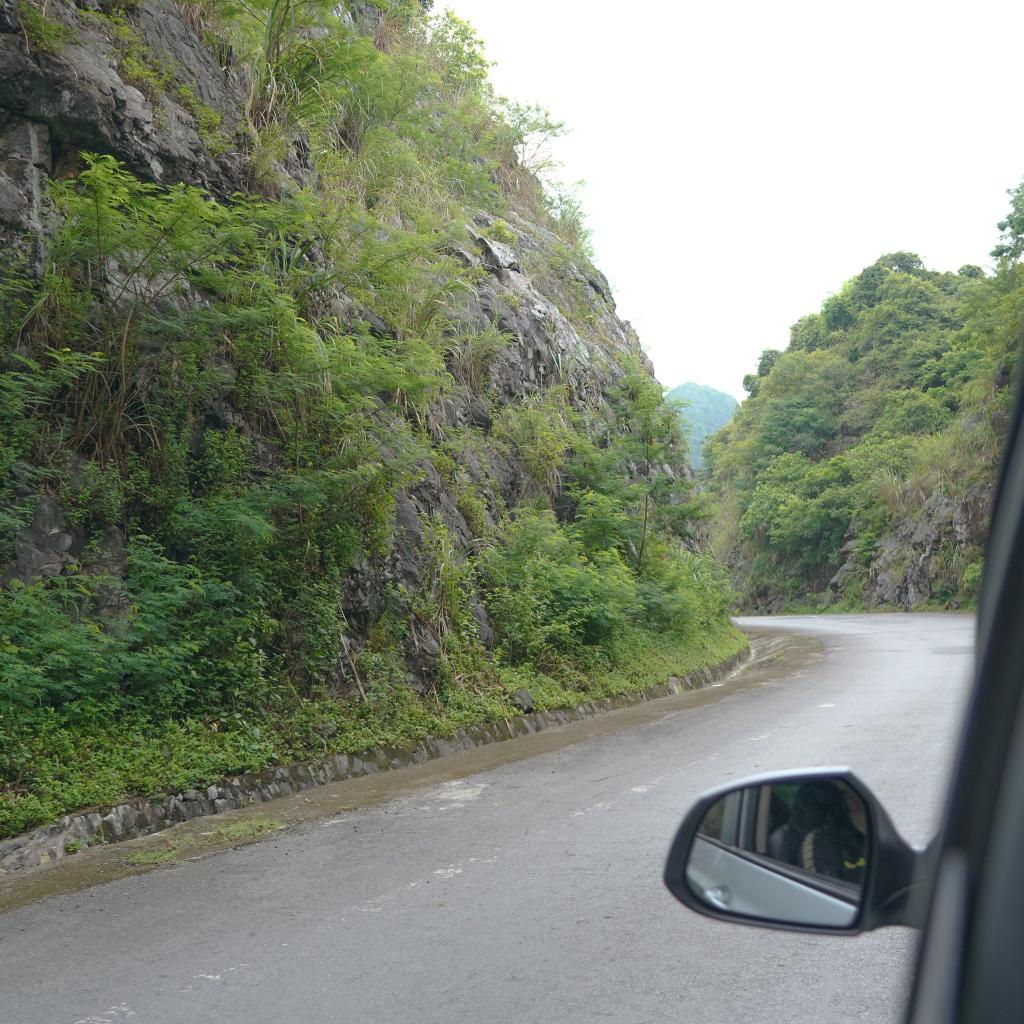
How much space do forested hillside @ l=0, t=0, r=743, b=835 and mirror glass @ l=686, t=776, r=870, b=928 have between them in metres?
5.75

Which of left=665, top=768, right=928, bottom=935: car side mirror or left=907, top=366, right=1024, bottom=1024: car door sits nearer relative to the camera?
left=907, top=366, right=1024, bottom=1024: car door

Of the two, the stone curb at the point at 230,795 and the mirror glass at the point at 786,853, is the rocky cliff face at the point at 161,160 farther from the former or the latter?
the mirror glass at the point at 786,853

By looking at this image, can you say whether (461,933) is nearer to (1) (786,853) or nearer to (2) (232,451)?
(1) (786,853)

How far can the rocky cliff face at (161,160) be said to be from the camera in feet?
29.5

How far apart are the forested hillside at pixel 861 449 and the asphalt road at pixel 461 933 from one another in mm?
24850

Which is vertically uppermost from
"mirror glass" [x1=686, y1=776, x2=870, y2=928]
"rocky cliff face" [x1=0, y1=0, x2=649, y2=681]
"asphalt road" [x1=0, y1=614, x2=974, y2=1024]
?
"rocky cliff face" [x1=0, y1=0, x2=649, y2=681]

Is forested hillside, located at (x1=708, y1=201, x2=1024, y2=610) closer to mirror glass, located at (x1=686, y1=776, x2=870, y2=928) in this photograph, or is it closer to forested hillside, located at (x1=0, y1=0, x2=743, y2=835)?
forested hillside, located at (x1=0, y1=0, x2=743, y2=835)

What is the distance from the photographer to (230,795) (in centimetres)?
776

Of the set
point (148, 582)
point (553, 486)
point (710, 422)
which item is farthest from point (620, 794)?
point (710, 422)

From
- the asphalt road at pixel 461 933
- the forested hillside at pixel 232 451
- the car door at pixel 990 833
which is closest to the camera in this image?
the car door at pixel 990 833

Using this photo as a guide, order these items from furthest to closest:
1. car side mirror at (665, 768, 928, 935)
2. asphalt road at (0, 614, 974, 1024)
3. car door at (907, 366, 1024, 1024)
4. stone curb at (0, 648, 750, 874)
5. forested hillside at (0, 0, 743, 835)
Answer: forested hillside at (0, 0, 743, 835), stone curb at (0, 648, 750, 874), asphalt road at (0, 614, 974, 1024), car side mirror at (665, 768, 928, 935), car door at (907, 366, 1024, 1024)

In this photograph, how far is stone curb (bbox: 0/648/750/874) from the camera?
249 inches

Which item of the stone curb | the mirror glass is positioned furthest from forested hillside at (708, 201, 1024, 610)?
the mirror glass

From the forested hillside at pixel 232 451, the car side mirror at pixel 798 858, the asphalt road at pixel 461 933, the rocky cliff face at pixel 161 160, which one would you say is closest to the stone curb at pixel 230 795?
the forested hillside at pixel 232 451
